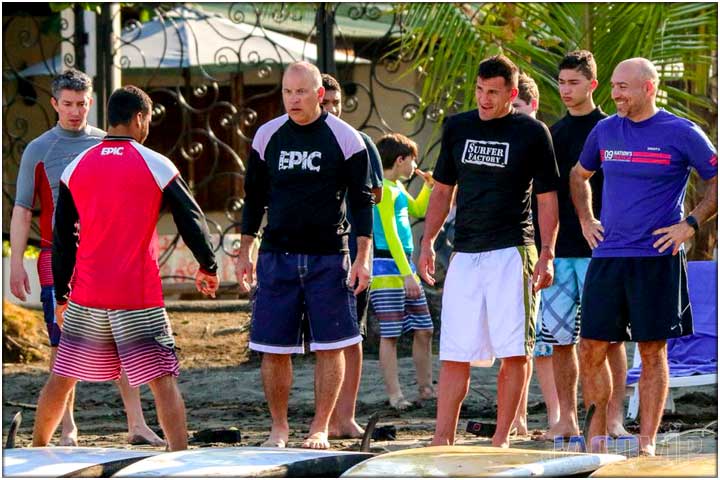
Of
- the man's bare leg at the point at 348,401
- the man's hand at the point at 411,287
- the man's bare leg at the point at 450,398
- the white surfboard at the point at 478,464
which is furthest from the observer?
the man's hand at the point at 411,287

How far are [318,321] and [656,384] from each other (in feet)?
5.78

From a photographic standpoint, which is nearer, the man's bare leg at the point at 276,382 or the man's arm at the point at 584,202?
the man's arm at the point at 584,202

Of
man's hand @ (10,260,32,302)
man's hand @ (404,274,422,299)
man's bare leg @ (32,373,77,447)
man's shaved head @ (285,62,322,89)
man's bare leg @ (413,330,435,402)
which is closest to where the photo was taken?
man's bare leg @ (32,373,77,447)

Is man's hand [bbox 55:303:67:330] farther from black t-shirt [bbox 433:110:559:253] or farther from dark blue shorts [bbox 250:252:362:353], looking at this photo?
black t-shirt [bbox 433:110:559:253]

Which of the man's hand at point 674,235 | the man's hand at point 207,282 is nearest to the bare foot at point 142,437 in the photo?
the man's hand at point 207,282

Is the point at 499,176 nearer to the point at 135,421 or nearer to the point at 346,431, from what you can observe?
the point at 346,431

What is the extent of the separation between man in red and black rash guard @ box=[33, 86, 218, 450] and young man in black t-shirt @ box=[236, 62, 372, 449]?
0.72 meters

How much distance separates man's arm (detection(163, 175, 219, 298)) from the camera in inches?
274

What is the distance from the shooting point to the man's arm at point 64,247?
7160mm

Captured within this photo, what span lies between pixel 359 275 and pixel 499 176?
0.94 m

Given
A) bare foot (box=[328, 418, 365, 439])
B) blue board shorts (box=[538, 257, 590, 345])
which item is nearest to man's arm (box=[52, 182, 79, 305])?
bare foot (box=[328, 418, 365, 439])

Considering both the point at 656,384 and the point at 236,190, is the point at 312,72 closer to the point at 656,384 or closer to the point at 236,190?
the point at 656,384

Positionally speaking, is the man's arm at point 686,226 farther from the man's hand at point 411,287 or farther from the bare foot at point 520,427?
the man's hand at point 411,287

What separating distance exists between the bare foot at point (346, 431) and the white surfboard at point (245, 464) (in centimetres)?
176
